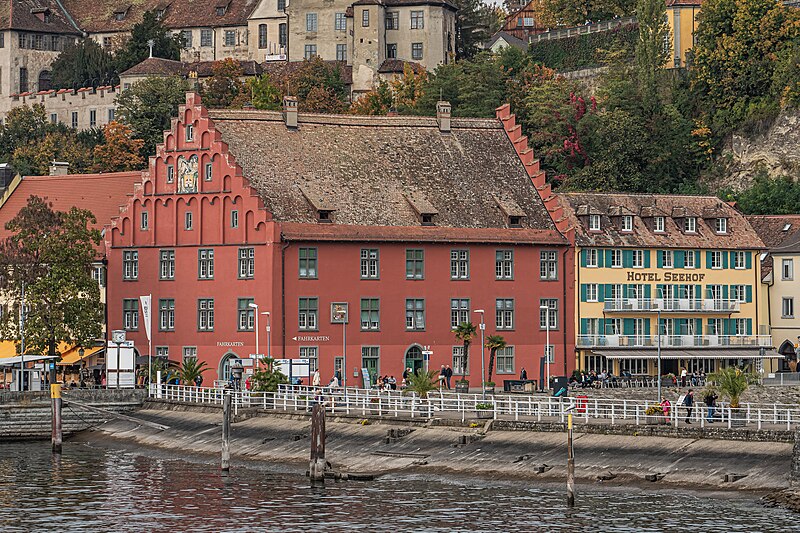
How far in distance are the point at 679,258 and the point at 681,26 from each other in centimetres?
4349

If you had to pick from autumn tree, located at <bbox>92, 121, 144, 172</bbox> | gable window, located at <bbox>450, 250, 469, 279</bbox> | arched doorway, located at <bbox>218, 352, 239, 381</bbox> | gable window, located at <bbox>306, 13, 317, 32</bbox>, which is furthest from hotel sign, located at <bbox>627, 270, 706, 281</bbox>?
gable window, located at <bbox>306, 13, 317, 32</bbox>

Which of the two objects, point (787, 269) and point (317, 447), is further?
point (787, 269)

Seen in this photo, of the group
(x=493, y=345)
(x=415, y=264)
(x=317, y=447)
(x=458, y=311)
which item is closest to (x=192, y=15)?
(x=415, y=264)

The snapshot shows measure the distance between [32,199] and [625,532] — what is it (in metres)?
53.7

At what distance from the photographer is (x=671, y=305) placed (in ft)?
380

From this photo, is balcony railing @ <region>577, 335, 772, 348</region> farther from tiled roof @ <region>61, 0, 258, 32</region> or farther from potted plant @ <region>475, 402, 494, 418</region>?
tiled roof @ <region>61, 0, 258, 32</region>

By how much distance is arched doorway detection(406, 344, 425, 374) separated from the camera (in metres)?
108

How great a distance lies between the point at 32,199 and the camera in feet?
348

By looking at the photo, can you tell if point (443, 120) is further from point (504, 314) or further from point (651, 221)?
point (651, 221)

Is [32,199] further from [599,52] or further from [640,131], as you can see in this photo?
[599,52]

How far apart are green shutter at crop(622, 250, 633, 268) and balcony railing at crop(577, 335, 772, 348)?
163 inches

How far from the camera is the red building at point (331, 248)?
105625 millimetres

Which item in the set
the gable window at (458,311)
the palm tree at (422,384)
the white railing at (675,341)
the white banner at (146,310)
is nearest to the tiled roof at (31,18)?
the white banner at (146,310)

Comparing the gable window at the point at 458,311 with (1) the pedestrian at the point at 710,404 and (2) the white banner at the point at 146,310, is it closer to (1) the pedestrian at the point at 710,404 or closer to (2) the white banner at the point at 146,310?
(2) the white banner at the point at 146,310
